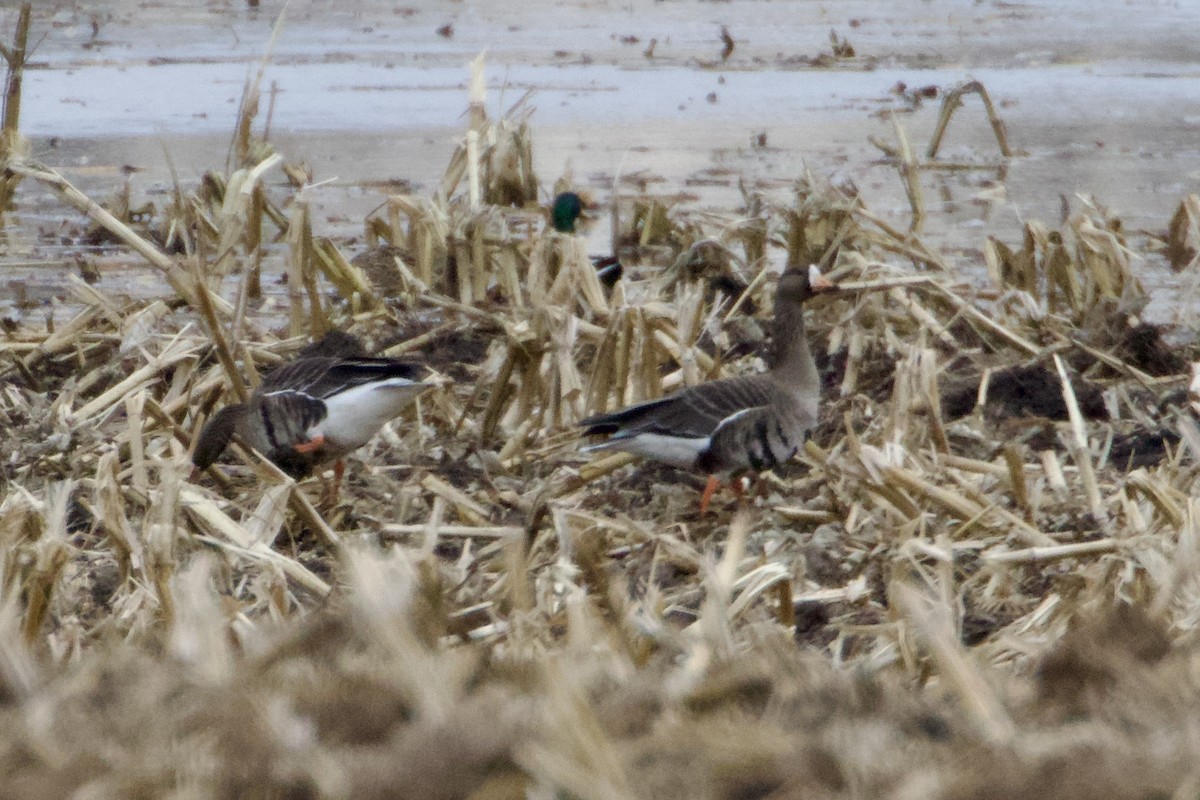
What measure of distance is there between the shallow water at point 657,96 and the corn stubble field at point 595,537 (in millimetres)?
1234

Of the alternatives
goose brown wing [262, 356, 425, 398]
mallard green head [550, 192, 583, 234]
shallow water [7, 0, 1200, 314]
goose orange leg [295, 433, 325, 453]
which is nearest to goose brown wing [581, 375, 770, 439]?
goose brown wing [262, 356, 425, 398]

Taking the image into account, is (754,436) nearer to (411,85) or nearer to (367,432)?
(367,432)

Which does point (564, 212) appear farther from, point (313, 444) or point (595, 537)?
point (595, 537)

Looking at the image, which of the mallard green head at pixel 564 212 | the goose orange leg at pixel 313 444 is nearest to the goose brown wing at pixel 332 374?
the goose orange leg at pixel 313 444

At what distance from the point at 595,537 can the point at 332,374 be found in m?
2.60

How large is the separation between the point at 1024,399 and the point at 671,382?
1363 millimetres

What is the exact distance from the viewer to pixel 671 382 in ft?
21.5

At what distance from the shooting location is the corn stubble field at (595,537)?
1.13m

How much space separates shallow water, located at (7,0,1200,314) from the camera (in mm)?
11977

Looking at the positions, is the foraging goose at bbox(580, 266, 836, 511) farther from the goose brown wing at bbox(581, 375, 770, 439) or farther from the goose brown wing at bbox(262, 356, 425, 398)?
the goose brown wing at bbox(262, 356, 425, 398)

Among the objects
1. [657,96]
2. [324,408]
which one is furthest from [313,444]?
[657,96]

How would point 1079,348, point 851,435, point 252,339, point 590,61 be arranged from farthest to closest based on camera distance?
point 590,61 → point 252,339 → point 1079,348 → point 851,435

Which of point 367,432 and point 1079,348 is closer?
point 367,432

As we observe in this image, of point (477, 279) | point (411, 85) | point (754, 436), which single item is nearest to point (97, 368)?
point (477, 279)
